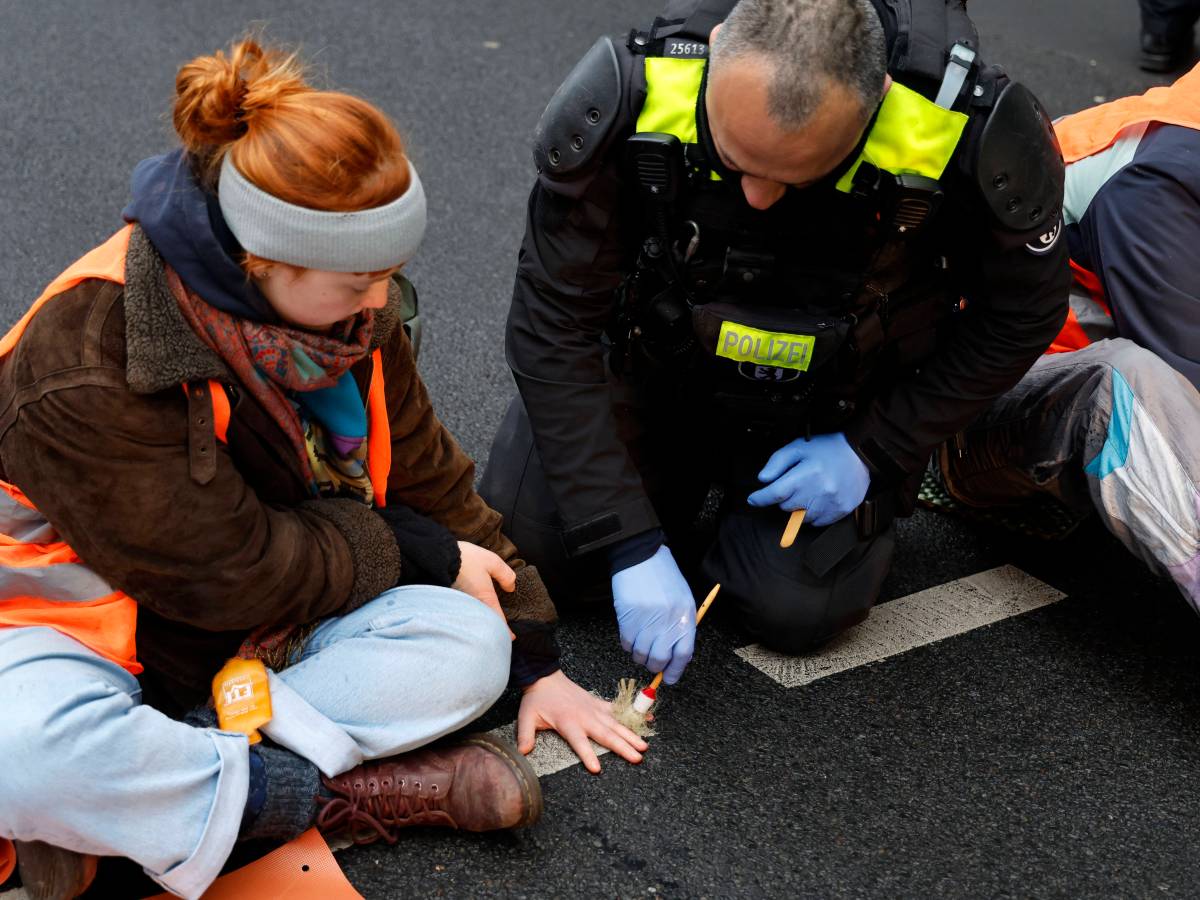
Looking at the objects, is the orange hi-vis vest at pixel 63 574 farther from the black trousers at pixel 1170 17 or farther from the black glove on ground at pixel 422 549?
the black trousers at pixel 1170 17

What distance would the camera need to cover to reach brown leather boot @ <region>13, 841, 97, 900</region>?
1.54 meters

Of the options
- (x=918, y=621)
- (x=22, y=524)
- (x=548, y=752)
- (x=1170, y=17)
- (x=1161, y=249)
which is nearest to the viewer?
(x=22, y=524)

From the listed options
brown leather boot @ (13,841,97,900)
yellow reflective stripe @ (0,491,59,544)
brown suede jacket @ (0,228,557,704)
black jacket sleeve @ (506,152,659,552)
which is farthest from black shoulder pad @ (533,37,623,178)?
brown leather boot @ (13,841,97,900)

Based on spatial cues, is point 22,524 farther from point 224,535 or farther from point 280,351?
point 280,351

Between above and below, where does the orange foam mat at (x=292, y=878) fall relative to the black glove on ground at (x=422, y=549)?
below

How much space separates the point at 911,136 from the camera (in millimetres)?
1858

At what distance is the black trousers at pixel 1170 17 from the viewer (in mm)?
4965

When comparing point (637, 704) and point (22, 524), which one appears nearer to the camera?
point (22, 524)

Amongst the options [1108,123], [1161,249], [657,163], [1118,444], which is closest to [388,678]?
[657,163]

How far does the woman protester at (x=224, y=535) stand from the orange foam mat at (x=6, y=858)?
8 centimetres

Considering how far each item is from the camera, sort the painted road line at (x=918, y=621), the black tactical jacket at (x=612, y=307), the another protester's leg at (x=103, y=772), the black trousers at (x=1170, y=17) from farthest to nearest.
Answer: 1. the black trousers at (x=1170, y=17)
2. the painted road line at (x=918, y=621)
3. the black tactical jacket at (x=612, y=307)
4. the another protester's leg at (x=103, y=772)

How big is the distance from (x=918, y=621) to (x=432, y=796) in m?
1.03

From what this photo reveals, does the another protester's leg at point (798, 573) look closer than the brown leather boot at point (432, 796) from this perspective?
No

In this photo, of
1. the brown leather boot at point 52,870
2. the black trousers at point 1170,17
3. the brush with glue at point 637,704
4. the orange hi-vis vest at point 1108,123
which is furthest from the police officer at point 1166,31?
the brown leather boot at point 52,870
